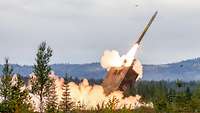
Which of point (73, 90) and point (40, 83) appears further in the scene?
point (73, 90)

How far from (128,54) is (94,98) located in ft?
64.4

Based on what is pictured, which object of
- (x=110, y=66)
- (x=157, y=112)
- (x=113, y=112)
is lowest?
(x=113, y=112)

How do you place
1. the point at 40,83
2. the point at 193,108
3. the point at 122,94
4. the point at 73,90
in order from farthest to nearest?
the point at 73,90 < the point at 193,108 < the point at 122,94 < the point at 40,83

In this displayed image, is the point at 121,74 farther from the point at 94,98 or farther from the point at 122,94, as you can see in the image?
the point at 94,98

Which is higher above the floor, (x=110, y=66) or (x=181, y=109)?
(x=110, y=66)

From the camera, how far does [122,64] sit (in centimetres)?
11275

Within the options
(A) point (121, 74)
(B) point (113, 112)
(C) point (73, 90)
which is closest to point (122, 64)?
(A) point (121, 74)

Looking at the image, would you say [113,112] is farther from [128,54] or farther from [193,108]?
[193,108]

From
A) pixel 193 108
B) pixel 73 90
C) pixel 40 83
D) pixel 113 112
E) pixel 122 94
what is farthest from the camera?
pixel 73 90

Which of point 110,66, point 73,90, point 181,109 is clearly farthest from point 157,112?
point 73,90

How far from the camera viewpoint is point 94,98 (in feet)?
A: 415

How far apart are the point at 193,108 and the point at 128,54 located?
21133 millimetres

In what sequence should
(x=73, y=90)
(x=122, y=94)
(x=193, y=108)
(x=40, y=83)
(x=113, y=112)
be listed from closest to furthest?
(x=113, y=112), (x=40, y=83), (x=122, y=94), (x=193, y=108), (x=73, y=90)

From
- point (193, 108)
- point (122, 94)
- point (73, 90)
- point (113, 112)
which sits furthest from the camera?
point (73, 90)
